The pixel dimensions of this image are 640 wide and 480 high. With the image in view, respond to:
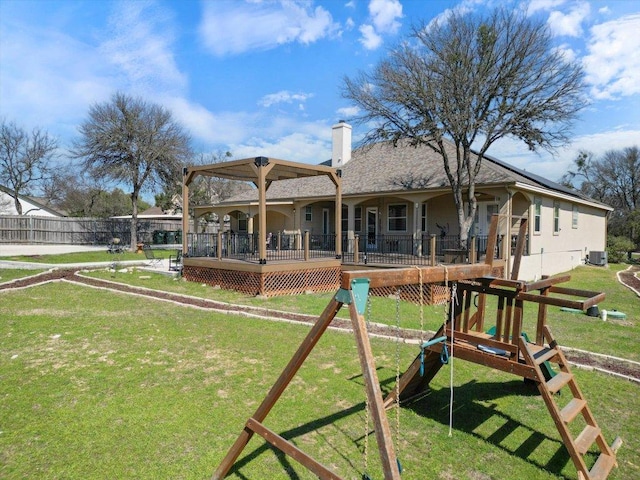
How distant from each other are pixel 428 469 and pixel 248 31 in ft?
42.5

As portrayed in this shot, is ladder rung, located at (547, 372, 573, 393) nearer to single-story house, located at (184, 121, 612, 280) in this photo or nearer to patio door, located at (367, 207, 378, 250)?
single-story house, located at (184, 121, 612, 280)

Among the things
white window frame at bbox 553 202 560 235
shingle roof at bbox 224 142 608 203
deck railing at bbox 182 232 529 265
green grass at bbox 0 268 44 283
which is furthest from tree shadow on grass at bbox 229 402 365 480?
white window frame at bbox 553 202 560 235

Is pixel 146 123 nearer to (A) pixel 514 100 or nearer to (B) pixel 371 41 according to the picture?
(B) pixel 371 41

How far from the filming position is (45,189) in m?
36.7

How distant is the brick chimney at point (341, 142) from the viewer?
22.6 metres

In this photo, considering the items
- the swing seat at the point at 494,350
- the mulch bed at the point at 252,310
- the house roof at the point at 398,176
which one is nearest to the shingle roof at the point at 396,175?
the house roof at the point at 398,176

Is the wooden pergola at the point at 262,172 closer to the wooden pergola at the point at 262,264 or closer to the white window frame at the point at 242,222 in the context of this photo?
the wooden pergola at the point at 262,264

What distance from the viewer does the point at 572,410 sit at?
129 inches

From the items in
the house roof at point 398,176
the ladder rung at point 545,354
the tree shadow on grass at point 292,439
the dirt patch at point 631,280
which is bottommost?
the dirt patch at point 631,280

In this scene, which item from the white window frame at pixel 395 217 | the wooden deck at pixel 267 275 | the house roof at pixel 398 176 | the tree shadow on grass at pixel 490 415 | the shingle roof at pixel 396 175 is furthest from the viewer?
the white window frame at pixel 395 217

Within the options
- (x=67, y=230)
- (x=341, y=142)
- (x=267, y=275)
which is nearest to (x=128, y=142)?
(x=67, y=230)

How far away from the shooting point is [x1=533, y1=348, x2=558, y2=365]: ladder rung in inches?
140

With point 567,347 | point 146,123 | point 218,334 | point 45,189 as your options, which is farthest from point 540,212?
point 45,189

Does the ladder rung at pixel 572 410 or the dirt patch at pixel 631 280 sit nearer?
the ladder rung at pixel 572 410
